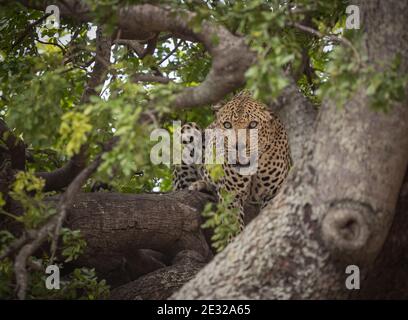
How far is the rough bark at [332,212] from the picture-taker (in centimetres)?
525

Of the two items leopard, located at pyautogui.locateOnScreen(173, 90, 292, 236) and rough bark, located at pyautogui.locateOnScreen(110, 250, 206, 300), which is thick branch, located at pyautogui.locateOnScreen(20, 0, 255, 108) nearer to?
rough bark, located at pyautogui.locateOnScreen(110, 250, 206, 300)

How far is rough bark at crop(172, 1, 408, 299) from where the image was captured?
525cm

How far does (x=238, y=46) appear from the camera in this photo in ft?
18.8

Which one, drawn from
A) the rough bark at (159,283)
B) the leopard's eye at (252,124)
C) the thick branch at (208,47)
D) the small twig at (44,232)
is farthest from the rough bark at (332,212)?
the leopard's eye at (252,124)

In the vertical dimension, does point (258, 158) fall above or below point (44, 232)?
above

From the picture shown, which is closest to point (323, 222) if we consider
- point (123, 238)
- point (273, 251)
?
point (273, 251)

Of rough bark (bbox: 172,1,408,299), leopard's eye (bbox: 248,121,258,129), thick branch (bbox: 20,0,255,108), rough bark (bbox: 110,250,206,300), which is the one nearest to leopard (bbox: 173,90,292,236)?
leopard's eye (bbox: 248,121,258,129)

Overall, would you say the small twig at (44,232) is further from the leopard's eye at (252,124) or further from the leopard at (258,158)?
the leopard's eye at (252,124)

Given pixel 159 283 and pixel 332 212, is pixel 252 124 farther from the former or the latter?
pixel 332 212

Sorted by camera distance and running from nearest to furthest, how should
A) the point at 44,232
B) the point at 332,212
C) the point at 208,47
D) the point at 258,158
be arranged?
the point at 332,212, the point at 44,232, the point at 208,47, the point at 258,158

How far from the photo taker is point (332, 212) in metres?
5.23

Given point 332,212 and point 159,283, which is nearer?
point 332,212

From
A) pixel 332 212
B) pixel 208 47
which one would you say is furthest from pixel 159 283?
pixel 332 212

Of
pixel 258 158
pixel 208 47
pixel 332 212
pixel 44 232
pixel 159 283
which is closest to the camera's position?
pixel 332 212
